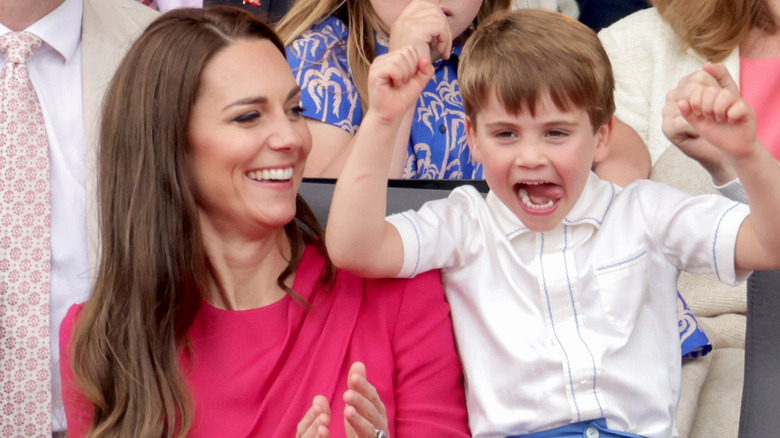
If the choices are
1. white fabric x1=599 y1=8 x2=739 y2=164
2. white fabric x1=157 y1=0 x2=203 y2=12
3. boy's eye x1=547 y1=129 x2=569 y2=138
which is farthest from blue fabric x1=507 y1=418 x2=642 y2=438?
white fabric x1=157 y1=0 x2=203 y2=12

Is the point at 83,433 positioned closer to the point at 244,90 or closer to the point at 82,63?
the point at 244,90

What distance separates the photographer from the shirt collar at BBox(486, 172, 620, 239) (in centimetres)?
141

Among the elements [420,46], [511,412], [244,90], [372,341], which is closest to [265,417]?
[372,341]

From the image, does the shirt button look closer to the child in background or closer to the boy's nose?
the boy's nose

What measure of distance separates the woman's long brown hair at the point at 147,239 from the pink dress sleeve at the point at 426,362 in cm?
14

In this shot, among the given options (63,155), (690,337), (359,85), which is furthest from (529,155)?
(63,155)

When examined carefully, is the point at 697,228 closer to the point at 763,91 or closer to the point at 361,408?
the point at 361,408

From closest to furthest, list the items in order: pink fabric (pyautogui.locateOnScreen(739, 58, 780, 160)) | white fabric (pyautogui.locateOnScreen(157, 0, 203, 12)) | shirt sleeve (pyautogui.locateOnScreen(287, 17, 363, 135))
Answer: shirt sleeve (pyautogui.locateOnScreen(287, 17, 363, 135)), pink fabric (pyautogui.locateOnScreen(739, 58, 780, 160)), white fabric (pyautogui.locateOnScreen(157, 0, 203, 12))

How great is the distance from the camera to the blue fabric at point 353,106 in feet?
6.26

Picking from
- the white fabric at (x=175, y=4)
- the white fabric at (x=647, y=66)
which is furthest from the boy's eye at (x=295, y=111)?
the white fabric at (x=175, y=4)

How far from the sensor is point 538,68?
1.34 meters

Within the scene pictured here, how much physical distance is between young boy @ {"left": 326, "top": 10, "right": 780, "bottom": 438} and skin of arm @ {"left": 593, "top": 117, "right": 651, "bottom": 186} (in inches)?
12.7

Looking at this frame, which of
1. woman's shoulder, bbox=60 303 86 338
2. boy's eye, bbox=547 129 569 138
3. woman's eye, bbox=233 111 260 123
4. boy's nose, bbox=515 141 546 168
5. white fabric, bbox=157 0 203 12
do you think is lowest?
woman's shoulder, bbox=60 303 86 338

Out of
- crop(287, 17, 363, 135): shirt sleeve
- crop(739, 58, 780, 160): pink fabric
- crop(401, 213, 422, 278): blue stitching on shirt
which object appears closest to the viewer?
crop(401, 213, 422, 278): blue stitching on shirt
